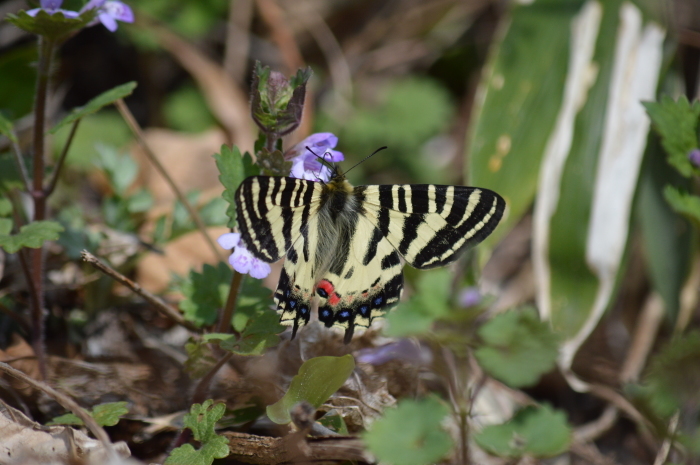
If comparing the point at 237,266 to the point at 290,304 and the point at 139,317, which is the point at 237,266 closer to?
the point at 290,304

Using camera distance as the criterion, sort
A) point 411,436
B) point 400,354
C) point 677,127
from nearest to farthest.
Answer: point 411,436, point 677,127, point 400,354

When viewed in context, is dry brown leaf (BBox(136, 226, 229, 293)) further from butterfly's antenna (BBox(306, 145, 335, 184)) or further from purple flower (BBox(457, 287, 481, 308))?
purple flower (BBox(457, 287, 481, 308))

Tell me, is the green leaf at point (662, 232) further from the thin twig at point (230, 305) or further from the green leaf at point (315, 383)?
the thin twig at point (230, 305)

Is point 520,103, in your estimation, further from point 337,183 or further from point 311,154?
point 311,154

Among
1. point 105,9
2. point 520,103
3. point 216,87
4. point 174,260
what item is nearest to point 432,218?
point 105,9

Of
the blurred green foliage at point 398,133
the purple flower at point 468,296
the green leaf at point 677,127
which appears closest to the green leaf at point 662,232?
the purple flower at point 468,296

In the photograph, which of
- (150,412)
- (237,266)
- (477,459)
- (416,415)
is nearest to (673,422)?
(477,459)

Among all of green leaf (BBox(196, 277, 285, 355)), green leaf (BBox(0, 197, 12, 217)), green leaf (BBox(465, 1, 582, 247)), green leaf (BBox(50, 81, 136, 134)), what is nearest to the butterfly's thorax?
green leaf (BBox(196, 277, 285, 355))
